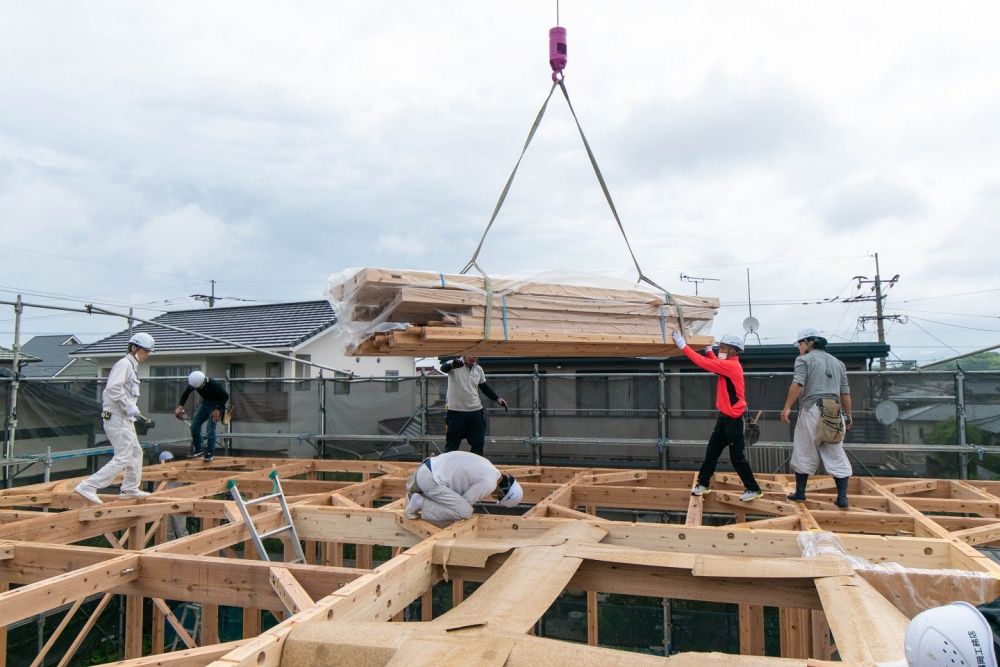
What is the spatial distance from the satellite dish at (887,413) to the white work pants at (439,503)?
6.55m

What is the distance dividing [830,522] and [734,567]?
230cm

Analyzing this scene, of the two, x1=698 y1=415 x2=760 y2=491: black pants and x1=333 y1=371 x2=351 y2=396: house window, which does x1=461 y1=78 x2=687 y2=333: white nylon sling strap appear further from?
x1=333 y1=371 x2=351 y2=396: house window

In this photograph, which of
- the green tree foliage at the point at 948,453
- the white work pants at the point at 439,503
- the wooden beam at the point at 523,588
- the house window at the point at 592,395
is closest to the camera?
the wooden beam at the point at 523,588

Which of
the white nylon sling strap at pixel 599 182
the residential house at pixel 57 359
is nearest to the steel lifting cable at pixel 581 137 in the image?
the white nylon sling strap at pixel 599 182

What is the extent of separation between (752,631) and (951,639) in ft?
14.4

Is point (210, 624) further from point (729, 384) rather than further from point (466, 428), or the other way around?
point (729, 384)

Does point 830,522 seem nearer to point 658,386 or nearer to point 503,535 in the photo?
point 503,535

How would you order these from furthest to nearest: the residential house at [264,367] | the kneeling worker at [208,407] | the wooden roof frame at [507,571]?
the residential house at [264,367] → the kneeling worker at [208,407] → the wooden roof frame at [507,571]

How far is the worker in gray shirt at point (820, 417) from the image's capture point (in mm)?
5719

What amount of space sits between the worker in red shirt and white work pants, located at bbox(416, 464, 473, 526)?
244 centimetres

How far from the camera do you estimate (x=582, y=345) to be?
19.1 feet

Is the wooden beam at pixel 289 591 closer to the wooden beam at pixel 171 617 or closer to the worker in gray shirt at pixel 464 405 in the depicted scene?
the wooden beam at pixel 171 617

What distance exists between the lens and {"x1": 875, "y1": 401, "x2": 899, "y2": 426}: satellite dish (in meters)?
8.67

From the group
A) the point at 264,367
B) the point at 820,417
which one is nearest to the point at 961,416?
the point at 820,417
